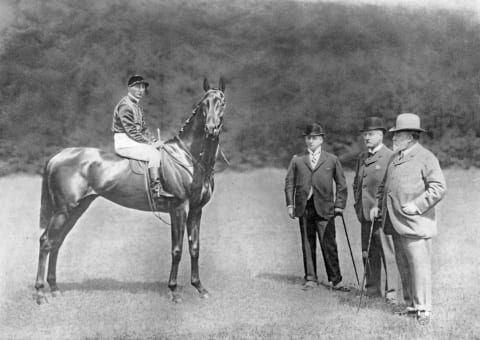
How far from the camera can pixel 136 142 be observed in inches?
255

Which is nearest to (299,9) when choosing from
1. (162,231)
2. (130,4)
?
(130,4)

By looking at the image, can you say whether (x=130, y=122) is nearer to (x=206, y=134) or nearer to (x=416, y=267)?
(x=206, y=134)

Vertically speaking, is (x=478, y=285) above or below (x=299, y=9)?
below

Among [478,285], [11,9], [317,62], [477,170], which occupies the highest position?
[11,9]

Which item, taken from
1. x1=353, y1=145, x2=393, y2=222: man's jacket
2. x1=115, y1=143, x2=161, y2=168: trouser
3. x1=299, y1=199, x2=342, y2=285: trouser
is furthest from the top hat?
x1=115, y1=143, x2=161, y2=168: trouser

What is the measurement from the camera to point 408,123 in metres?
6.31

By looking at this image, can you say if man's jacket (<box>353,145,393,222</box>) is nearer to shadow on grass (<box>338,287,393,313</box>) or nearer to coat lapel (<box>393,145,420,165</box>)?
coat lapel (<box>393,145,420,165</box>)

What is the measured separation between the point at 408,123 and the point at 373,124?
1.35ft

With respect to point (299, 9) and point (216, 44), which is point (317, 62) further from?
point (216, 44)

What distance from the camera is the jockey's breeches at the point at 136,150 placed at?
6.39 meters

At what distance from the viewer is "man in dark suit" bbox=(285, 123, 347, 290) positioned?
6.59m

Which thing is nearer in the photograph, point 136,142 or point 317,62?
point 136,142

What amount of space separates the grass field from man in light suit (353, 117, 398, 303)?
0.62 feet

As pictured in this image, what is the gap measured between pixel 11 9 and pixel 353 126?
3871mm
